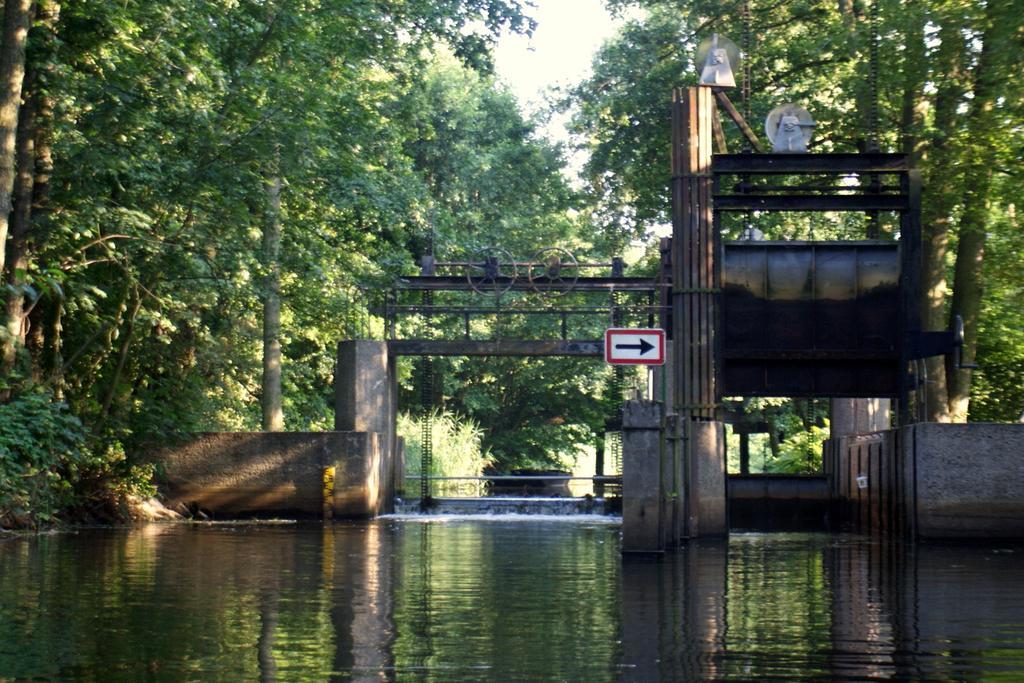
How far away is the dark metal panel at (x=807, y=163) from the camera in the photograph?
87.6 ft

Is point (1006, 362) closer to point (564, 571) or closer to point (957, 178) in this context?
point (957, 178)

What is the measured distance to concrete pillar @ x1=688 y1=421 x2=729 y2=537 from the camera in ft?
82.9

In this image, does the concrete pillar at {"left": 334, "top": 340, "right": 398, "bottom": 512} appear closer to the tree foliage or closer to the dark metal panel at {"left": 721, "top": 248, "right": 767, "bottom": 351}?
the tree foliage

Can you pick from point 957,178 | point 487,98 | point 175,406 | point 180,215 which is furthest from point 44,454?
point 487,98

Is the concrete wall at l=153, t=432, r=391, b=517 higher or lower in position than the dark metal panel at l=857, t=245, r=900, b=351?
lower

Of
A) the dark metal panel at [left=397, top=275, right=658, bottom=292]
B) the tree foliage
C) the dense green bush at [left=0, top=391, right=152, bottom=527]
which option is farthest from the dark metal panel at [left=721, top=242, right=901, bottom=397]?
the dense green bush at [left=0, top=391, right=152, bottom=527]

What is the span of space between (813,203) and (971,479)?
5.18m

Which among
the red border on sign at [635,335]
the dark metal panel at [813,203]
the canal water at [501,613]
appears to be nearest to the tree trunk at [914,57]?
the dark metal panel at [813,203]

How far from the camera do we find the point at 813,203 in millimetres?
27156

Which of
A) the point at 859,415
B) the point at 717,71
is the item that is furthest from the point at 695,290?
the point at 859,415

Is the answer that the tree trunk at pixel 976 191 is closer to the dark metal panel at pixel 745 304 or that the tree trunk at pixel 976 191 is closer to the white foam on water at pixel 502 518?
the dark metal panel at pixel 745 304

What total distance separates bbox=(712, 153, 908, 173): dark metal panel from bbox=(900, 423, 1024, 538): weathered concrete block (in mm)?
4421

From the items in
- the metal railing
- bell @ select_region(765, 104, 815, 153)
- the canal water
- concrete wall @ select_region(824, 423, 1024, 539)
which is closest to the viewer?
the canal water

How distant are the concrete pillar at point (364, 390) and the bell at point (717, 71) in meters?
12.7
